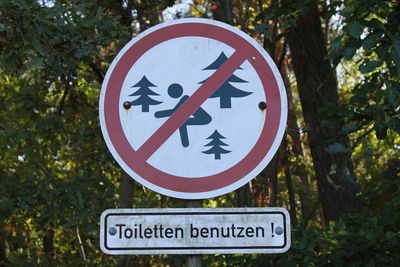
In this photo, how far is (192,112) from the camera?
2662 mm

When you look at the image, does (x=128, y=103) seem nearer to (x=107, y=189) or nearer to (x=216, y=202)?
(x=107, y=189)

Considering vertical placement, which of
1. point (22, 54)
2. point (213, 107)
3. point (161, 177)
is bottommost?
point (161, 177)

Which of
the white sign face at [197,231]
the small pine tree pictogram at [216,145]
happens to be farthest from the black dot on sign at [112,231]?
the small pine tree pictogram at [216,145]

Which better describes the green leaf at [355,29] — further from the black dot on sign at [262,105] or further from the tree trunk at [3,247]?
the tree trunk at [3,247]

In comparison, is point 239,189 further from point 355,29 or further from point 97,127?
point 355,29

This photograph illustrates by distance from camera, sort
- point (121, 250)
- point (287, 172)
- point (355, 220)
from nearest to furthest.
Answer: point (121, 250)
point (355, 220)
point (287, 172)

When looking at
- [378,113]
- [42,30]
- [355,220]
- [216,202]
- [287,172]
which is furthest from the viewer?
[216,202]

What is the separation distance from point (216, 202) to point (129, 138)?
389 inches

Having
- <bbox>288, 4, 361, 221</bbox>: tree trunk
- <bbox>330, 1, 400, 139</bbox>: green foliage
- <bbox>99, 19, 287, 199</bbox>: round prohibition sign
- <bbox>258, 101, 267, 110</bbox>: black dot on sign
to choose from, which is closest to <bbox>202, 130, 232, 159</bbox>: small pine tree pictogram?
<bbox>99, 19, 287, 199</bbox>: round prohibition sign

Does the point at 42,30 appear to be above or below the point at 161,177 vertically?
above

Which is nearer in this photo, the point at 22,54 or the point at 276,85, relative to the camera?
the point at 276,85

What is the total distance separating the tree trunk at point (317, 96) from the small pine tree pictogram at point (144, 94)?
4828 mm

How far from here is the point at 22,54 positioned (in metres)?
5.39

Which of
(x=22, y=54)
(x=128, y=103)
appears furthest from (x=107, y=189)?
(x=128, y=103)
